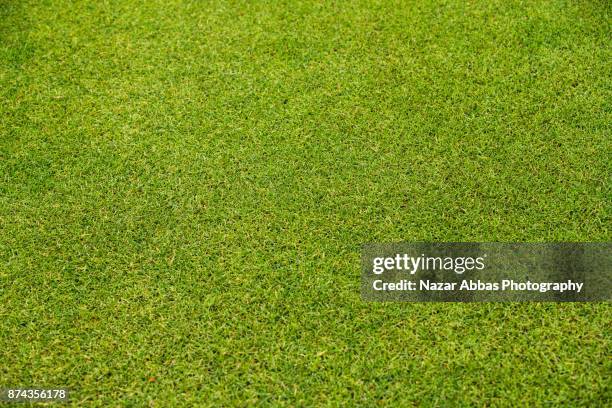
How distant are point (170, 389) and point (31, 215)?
98cm

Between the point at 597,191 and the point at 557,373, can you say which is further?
the point at 597,191

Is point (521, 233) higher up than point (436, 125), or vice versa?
point (436, 125)

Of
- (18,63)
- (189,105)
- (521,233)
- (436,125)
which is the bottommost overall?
(521,233)

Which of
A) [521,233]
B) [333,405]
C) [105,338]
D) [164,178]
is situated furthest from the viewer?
[164,178]

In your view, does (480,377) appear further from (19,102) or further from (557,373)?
(19,102)

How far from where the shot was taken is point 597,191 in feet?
7.31

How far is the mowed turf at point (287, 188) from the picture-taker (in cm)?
194

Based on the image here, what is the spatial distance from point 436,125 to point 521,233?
0.61 metres

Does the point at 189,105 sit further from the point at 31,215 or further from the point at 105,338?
the point at 105,338

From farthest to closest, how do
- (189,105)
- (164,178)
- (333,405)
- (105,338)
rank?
(189,105) → (164,178) → (105,338) → (333,405)

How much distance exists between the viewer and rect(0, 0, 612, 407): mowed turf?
1944 mm

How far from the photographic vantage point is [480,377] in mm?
1901

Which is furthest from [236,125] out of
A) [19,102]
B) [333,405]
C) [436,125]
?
[333,405]

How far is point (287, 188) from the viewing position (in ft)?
7.50
